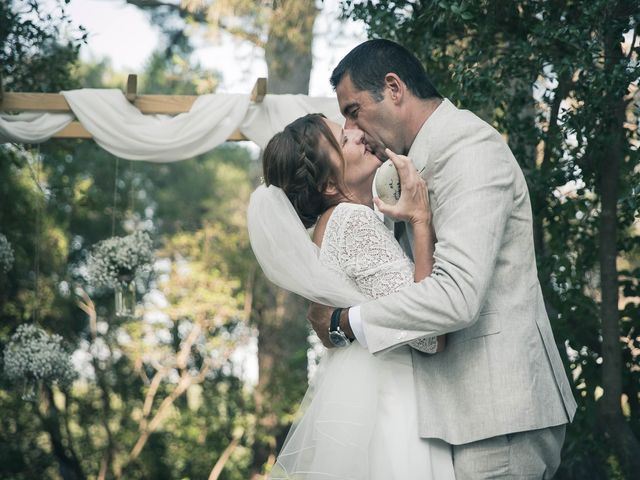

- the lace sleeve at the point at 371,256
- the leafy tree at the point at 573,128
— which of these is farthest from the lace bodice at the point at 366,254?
the leafy tree at the point at 573,128

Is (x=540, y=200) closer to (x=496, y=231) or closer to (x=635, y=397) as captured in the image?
(x=635, y=397)

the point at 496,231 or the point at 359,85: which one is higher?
the point at 359,85

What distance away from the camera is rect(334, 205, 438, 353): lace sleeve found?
2711 millimetres

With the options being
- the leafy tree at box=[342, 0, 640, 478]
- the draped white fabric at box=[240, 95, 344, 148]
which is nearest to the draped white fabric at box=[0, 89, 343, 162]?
the draped white fabric at box=[240, 95, 344, 148]

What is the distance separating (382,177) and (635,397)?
124 inches

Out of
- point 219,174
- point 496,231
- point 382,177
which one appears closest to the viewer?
point 496,231

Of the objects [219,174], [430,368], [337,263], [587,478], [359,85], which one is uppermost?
[219,174]

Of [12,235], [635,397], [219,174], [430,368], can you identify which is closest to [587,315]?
[635,397]

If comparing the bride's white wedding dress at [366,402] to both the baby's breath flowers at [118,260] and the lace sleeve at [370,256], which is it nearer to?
the lace sleeve at [370,256]

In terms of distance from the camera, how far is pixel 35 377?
6.87 m

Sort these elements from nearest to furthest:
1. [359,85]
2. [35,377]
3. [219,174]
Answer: [359,85] → [35,377] → [219,174]

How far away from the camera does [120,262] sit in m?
6.74

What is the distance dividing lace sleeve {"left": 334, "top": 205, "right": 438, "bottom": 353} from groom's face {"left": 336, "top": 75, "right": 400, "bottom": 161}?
243 mm

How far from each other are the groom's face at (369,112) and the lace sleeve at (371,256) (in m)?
0.24
